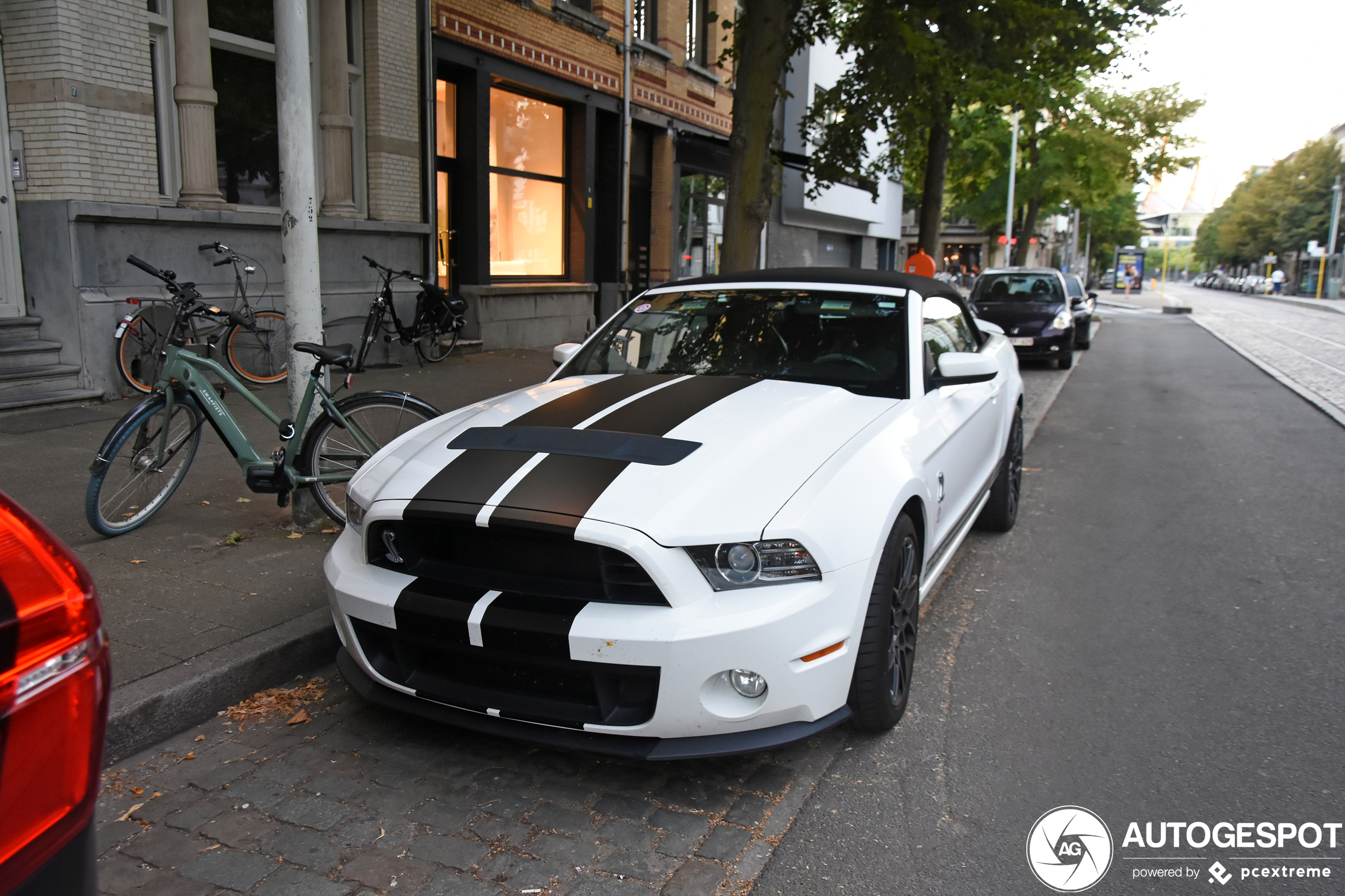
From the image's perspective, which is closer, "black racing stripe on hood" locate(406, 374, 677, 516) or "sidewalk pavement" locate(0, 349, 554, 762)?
"black racing stripe on hood" locate(406, 374, 677, 516)

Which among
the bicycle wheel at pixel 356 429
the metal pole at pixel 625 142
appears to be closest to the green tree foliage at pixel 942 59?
the metal pole at pixel 625 142

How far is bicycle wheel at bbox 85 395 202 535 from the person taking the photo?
499cm

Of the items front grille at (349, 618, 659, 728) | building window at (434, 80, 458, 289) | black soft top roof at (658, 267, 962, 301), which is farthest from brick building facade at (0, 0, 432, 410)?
front grille at (349, 618, 659, 728)

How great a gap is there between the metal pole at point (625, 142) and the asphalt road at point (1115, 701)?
11670mm

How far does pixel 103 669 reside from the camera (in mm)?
1704

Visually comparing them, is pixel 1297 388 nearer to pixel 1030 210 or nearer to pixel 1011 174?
pixel 1011 174

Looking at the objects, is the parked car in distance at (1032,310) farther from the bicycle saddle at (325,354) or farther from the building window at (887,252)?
the building window at (887,252)

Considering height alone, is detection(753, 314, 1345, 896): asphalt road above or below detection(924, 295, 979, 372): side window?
below

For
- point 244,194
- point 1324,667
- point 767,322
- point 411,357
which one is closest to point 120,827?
point 767,322

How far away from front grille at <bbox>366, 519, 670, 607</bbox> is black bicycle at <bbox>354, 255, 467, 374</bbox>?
8.37 metres

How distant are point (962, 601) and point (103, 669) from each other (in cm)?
422

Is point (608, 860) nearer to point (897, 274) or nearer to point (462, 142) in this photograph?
point (897, 274)

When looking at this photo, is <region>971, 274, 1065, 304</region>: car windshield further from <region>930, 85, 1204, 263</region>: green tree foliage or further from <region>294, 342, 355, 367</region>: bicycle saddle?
<region>294, 342, 355, 367</region>: bicycle saddle

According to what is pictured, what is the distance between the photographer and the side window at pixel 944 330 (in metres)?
4.71
